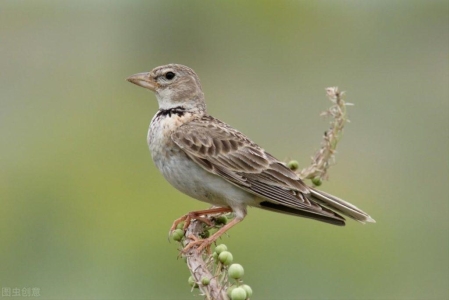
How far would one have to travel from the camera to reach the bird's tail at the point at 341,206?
19.7 feet

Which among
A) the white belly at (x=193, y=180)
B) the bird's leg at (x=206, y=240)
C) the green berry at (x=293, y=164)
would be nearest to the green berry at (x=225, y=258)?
the bird's leg at (x=206, y=240)

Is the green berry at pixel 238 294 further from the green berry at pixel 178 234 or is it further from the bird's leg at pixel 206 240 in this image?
the green berry at pixel 178 234

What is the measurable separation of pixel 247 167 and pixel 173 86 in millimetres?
898

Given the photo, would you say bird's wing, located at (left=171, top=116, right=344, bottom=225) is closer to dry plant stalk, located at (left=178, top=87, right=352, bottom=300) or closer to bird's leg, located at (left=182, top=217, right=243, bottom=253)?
bird's leg, located at (left=182, top=217, right=243, bottom=253)

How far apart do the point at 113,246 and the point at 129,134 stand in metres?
4.09

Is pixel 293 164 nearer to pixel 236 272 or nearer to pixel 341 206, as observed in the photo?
pixel 341 206

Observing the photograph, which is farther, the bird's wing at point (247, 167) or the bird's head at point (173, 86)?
the bird's head at point (173, 86)

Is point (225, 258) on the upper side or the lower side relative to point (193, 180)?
lower

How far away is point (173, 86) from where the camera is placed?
7.06 m

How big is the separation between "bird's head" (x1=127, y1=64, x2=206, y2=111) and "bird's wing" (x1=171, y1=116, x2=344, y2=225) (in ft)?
0.91

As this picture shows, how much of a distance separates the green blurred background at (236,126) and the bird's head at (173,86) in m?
2.33

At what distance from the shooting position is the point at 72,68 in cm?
2078

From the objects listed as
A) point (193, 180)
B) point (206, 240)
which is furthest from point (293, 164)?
point (193, 180)

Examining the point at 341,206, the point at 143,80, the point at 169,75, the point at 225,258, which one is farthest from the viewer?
the point at 169,75
